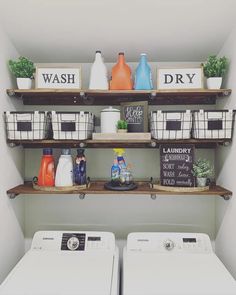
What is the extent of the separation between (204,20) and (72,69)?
2.98 feet

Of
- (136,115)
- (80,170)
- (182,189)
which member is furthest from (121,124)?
(182,189)

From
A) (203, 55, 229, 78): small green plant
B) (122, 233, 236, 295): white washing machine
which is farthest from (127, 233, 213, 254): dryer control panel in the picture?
(203, 55, 229, 78): small green plant

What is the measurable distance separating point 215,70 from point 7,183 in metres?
1.60

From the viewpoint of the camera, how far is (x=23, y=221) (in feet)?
7.22

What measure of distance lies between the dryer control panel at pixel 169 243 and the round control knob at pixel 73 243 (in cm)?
36

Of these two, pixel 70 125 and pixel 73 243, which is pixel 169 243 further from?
pixel 70 125

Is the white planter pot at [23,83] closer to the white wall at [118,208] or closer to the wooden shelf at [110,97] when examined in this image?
the wooden shelf at [110,97]

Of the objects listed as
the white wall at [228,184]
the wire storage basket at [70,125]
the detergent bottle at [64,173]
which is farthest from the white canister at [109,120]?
the white wall at [228,184]

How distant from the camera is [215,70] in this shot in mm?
1833

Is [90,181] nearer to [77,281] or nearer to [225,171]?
[77,281]

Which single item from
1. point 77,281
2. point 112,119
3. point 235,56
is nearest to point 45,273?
point 77,281

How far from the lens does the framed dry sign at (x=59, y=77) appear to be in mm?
1878

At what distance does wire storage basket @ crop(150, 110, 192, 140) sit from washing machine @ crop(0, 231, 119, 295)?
829 millimetres

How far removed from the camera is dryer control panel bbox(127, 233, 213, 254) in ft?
6.29
